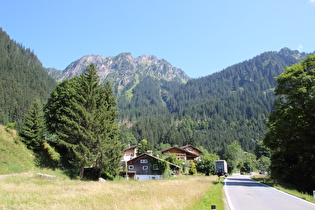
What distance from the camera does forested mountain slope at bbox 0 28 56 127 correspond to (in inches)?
4235

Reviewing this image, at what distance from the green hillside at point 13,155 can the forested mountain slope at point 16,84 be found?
66094mm

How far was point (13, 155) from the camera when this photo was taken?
27.6 metres

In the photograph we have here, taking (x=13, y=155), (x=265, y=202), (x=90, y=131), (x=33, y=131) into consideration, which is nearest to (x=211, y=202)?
(x=265, y=202)

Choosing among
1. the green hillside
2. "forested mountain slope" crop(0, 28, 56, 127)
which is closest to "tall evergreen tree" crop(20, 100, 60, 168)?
the green hillside

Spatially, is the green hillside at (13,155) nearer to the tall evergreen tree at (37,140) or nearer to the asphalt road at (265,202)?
the tall evergreen tree at (37,140)

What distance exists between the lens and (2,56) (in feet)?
495

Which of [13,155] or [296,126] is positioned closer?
[296,126]

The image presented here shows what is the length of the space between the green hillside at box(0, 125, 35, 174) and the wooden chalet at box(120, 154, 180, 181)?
85.5 ft

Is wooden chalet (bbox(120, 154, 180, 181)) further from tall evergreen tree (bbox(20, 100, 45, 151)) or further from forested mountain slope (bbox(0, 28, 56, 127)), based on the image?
forested mountain slope (bbox(0, 28, 56, 127))

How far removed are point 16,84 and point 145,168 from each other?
372 feet

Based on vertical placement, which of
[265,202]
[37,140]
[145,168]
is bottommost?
[145,168]

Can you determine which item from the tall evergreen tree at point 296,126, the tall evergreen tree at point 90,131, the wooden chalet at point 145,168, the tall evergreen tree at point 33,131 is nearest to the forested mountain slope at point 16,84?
the wooden chalet at point 145,168

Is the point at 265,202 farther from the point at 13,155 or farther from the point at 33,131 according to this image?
the point at 33,131

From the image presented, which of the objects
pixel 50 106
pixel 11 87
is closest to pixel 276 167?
pixel 50 106
